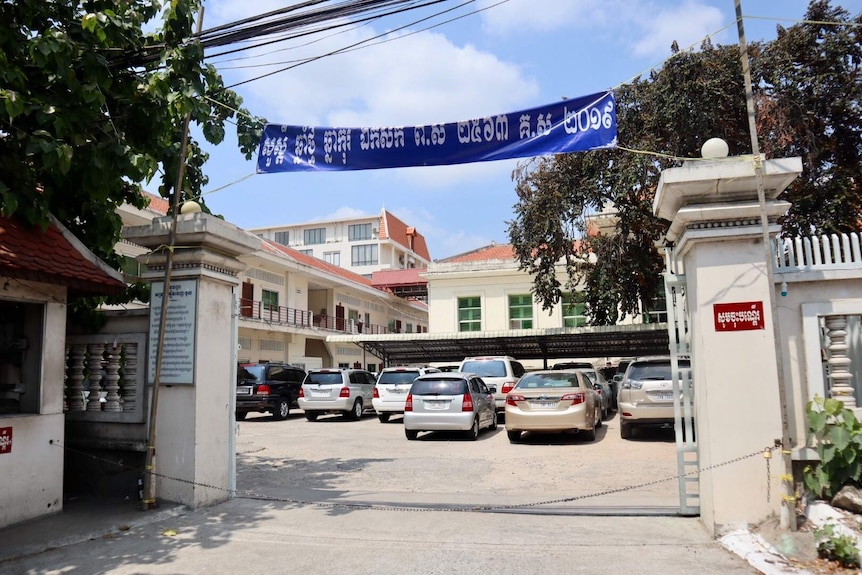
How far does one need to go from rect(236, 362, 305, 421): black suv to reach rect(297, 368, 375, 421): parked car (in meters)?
0.79

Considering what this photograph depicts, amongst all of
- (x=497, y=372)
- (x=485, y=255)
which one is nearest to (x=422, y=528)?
(x=497, y=372)

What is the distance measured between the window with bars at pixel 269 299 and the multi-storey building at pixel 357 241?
2965 cm

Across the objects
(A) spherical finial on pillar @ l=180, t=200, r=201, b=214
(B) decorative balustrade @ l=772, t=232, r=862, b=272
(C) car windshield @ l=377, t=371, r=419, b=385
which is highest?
(A) spherical finial on pillar @ l=180, t=200, r=201, b=214

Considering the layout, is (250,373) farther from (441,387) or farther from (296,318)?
(296,318)

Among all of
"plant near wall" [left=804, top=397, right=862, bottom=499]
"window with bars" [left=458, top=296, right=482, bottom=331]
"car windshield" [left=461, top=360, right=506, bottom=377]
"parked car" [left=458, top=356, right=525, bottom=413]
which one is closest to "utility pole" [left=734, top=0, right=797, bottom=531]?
"plant near wall" [left=804, top=397, right=862, bottom=499]

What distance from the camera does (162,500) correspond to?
282 inches

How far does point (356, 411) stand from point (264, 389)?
2.93m

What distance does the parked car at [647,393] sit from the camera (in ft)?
42.1

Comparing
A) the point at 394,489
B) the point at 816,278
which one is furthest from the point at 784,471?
the point at 394,489

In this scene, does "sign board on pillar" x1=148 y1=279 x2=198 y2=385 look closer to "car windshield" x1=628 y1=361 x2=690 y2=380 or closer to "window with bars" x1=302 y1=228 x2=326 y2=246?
"car windshield" x1=628 y1=361 x2=690 y2=380

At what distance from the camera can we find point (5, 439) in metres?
6.31

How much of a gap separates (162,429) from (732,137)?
1686 cm

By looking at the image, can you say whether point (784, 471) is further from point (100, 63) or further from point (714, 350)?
point (100, 63)

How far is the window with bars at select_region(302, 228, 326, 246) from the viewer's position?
7138cm
